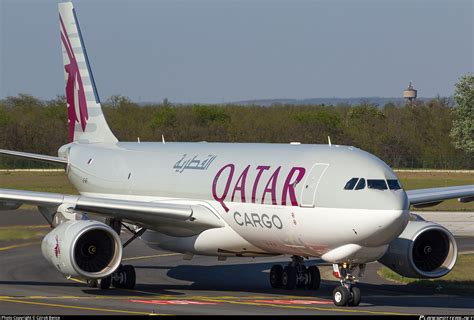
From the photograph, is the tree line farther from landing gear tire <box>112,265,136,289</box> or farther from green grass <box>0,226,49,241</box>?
landing gear tire <box>112,265,136,289</box>

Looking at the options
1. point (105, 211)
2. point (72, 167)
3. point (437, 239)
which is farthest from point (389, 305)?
point (72, 167)

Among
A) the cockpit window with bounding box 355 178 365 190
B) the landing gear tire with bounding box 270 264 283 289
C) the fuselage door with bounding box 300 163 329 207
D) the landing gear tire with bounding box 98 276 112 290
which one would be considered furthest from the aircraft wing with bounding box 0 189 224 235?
the cockpit window with bounding box 355 178 365 190

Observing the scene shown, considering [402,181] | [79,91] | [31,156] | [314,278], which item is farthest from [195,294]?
[402,181]

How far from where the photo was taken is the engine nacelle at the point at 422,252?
30.2 metres

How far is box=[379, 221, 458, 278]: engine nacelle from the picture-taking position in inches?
1190

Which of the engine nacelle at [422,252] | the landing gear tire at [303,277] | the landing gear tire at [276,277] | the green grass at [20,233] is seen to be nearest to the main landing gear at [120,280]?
the landing gear tire at [276,277]

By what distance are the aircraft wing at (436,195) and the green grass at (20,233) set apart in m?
19.5

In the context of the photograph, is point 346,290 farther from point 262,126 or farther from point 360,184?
point 262,126

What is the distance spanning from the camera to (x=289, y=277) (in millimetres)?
32062

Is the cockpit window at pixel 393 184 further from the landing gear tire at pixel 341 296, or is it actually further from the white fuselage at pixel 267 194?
the landing gear tire at pixel 341 296

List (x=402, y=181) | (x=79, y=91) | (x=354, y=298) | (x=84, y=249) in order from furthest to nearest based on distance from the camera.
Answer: (x=402, y=181), (x=79, y=91), (x=84, y=249), (x=354, y=298)

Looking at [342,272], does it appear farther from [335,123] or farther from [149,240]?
[335,123]

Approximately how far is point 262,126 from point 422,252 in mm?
79003

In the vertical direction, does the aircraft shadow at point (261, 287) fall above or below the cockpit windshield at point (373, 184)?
below
